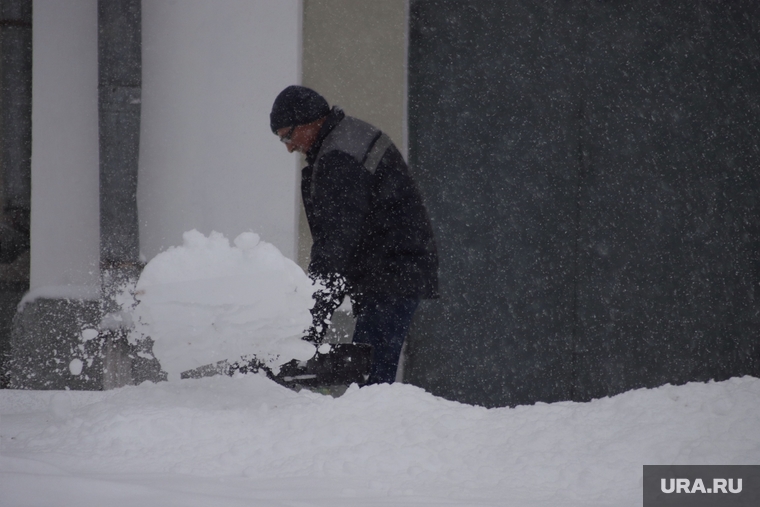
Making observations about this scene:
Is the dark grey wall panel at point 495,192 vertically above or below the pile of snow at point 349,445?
above

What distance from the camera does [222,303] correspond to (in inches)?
109

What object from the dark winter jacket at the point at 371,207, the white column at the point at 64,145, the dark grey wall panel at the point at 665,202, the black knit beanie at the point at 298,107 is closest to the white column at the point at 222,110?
the white column at the point at 64,145

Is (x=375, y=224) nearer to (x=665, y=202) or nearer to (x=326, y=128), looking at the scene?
(x=326, y=128)

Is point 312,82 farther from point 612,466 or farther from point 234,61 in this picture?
point 612,466

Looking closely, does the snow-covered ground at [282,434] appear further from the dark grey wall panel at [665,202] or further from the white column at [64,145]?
the dark grey wall panel at [665,202]

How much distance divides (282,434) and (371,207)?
1296 millimetres

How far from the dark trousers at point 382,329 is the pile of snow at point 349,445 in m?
0.61

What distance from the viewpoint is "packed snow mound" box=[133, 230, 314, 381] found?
277 centimetres

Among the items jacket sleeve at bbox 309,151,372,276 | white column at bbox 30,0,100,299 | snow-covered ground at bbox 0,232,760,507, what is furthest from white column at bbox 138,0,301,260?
snow-covered ground at bbox 0,232,760,507

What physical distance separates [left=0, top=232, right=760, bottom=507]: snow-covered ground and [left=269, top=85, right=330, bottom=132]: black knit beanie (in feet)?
2.70

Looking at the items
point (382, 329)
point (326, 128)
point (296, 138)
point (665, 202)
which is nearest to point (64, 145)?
point (296, 138)

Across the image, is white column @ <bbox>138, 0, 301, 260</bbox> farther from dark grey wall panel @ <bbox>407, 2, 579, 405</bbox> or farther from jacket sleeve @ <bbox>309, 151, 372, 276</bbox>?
jacket sleeve @ <bbox>309, 151, 372, 276</bbox>

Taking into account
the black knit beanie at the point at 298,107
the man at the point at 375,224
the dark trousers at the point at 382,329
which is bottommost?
the dark trousers at the point at 382,329

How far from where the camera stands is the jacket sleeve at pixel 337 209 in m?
3.16
